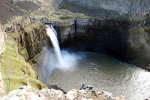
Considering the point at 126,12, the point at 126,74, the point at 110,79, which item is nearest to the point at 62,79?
the point at 110,79

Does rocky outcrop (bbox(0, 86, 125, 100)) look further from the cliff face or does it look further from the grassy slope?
the cliff face

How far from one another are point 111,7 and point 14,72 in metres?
31.2

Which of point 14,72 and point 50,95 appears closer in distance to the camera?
point 50,95

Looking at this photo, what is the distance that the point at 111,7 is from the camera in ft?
175

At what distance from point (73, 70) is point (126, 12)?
17146mm

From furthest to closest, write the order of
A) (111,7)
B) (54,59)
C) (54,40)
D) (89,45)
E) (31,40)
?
(111,7) → (89,45) → (54,40) → (54,59) → (31,40)

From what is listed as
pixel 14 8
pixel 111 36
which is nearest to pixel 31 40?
pixel 111 36

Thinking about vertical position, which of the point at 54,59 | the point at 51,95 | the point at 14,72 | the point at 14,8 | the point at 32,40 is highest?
the point at 14,8

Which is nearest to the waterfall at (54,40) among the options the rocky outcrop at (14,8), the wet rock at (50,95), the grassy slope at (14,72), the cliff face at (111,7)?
the rocky outcrop at (14,8)

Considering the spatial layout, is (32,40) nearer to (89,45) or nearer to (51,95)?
(89,45)

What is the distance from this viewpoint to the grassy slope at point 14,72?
81.3 ft

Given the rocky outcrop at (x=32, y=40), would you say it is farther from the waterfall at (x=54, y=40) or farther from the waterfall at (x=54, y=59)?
the waterfall at (x=54, y=40)

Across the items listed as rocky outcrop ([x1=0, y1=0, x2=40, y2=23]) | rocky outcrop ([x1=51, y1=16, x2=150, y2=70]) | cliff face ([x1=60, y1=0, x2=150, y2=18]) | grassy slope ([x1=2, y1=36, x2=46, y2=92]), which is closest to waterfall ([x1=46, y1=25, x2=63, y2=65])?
rocky outcrop ([x1=51, y1=16, x2=150, y2=70])

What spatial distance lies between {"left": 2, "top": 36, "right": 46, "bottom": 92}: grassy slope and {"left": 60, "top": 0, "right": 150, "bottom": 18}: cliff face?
2380 cm
